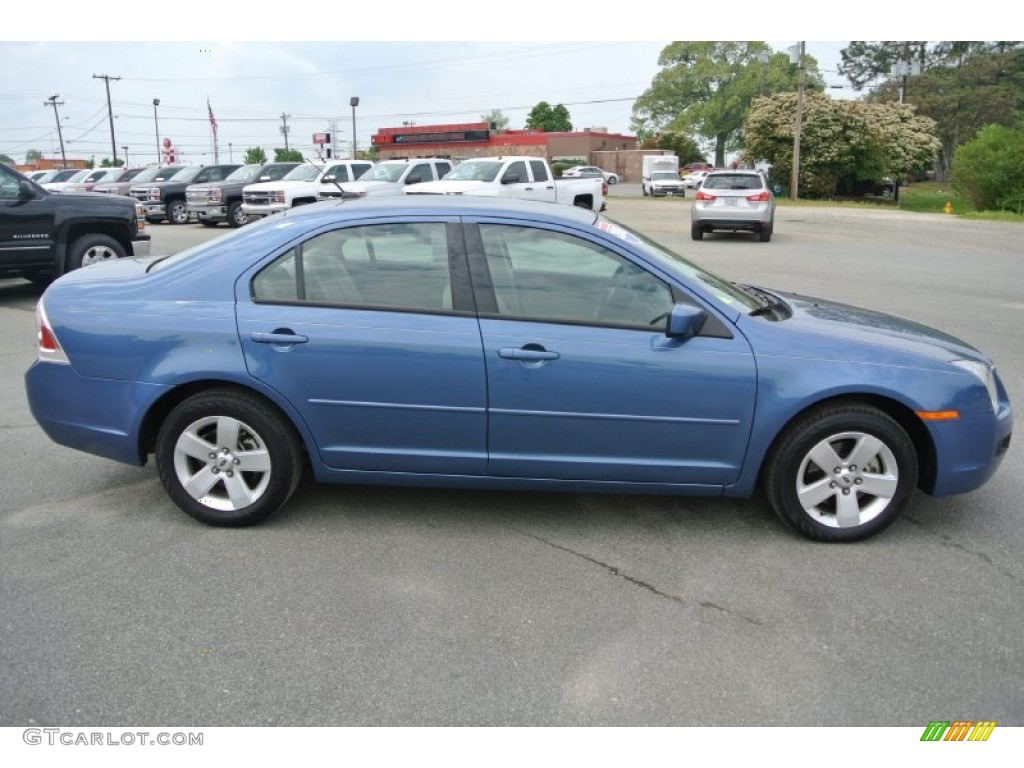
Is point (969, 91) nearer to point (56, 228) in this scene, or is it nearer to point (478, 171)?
point (478, 171)

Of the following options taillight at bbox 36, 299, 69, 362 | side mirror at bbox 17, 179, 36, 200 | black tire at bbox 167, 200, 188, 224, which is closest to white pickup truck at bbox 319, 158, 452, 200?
black tire at bbox 167, 200, 188, 224

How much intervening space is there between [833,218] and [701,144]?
231ft

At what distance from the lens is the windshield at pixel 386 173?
2177 centimetres

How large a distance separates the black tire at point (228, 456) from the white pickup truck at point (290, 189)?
685 inches

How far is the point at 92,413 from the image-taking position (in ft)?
13.7

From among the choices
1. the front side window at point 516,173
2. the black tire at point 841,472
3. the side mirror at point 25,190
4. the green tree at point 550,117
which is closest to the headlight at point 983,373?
the black tire at point 841,472

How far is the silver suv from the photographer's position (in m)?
19.6

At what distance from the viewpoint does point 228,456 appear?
13.5ft

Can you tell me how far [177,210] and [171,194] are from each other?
0.50m

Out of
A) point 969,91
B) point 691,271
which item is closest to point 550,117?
point 969,91

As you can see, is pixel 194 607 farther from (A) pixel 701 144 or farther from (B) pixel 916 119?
(A) pixel 701 144

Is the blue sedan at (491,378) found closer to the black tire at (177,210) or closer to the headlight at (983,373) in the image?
the headlight at (983,373)

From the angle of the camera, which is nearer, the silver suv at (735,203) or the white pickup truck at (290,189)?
the silver suv at (735,203)

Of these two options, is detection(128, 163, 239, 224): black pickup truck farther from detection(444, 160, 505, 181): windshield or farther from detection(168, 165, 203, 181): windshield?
detection(444, 160, 505, 181): windshield
